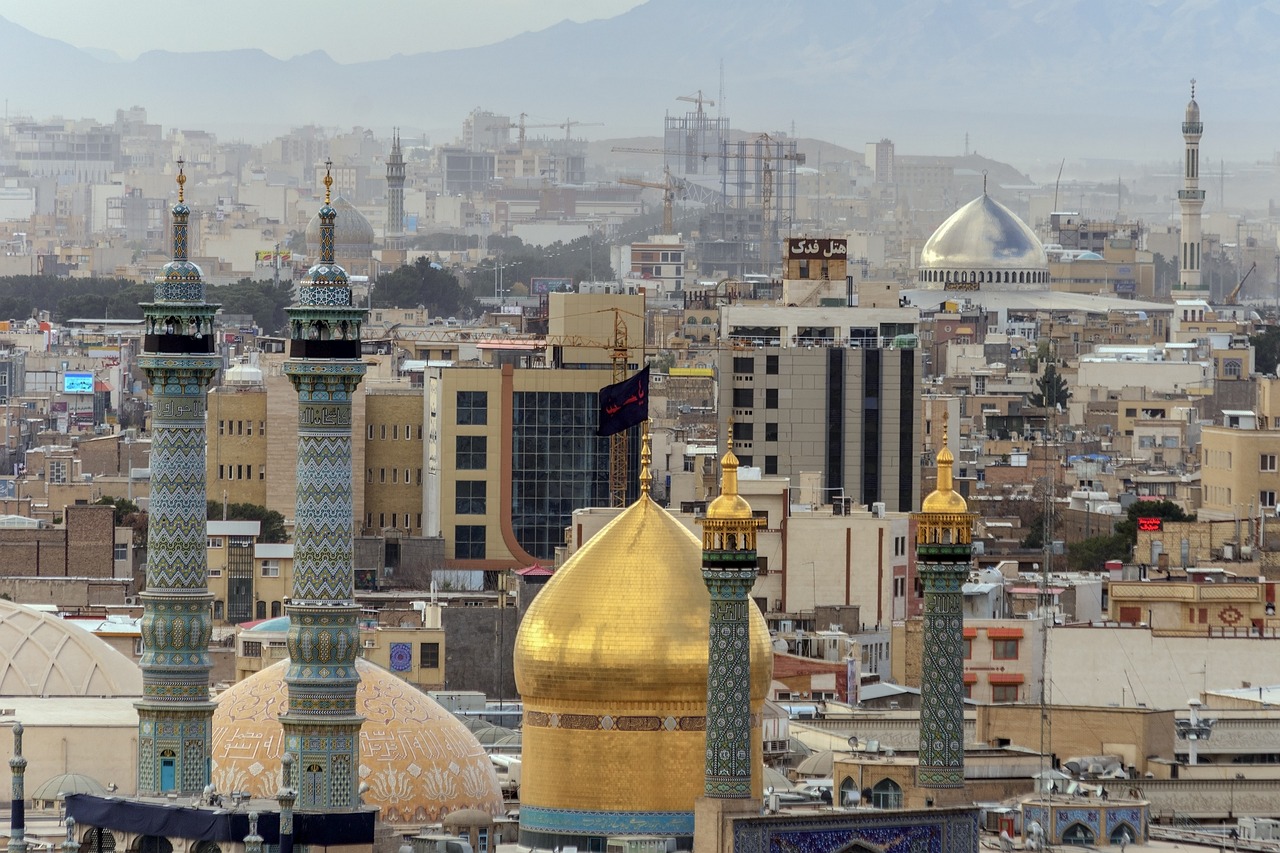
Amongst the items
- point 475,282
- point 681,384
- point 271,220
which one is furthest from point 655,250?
point 681,384

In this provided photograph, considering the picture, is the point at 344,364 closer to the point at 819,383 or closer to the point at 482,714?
the point at 482,714

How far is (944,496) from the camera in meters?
27.1

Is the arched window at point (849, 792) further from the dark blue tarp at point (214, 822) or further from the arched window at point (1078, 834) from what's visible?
the dark blue tarp at point (214, 822)

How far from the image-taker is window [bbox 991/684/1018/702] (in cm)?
4232

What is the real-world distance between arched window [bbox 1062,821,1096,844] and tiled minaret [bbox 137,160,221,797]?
19.3 feet

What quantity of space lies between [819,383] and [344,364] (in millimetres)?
34798

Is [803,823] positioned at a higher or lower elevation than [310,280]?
lower

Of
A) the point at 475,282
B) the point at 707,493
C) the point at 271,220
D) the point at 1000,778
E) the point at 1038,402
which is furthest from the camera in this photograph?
the point at 271,220

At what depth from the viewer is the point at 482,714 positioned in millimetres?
39250

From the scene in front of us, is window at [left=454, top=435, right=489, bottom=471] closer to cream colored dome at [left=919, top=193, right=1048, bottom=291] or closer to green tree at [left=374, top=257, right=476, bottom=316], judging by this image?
cream colored dome at [left=919, top=193, right=1048, bottom=291]

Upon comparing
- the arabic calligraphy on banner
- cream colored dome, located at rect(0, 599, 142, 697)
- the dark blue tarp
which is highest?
the arabic calligraphy on banner

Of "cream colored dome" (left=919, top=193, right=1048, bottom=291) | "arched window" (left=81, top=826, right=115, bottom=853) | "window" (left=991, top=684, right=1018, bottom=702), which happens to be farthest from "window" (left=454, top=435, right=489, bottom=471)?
"cream colored dome" (left=919, top=193, right=1048, bottom=291)

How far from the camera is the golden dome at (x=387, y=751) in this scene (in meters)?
29.6

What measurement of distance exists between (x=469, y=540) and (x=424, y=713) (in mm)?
29671
